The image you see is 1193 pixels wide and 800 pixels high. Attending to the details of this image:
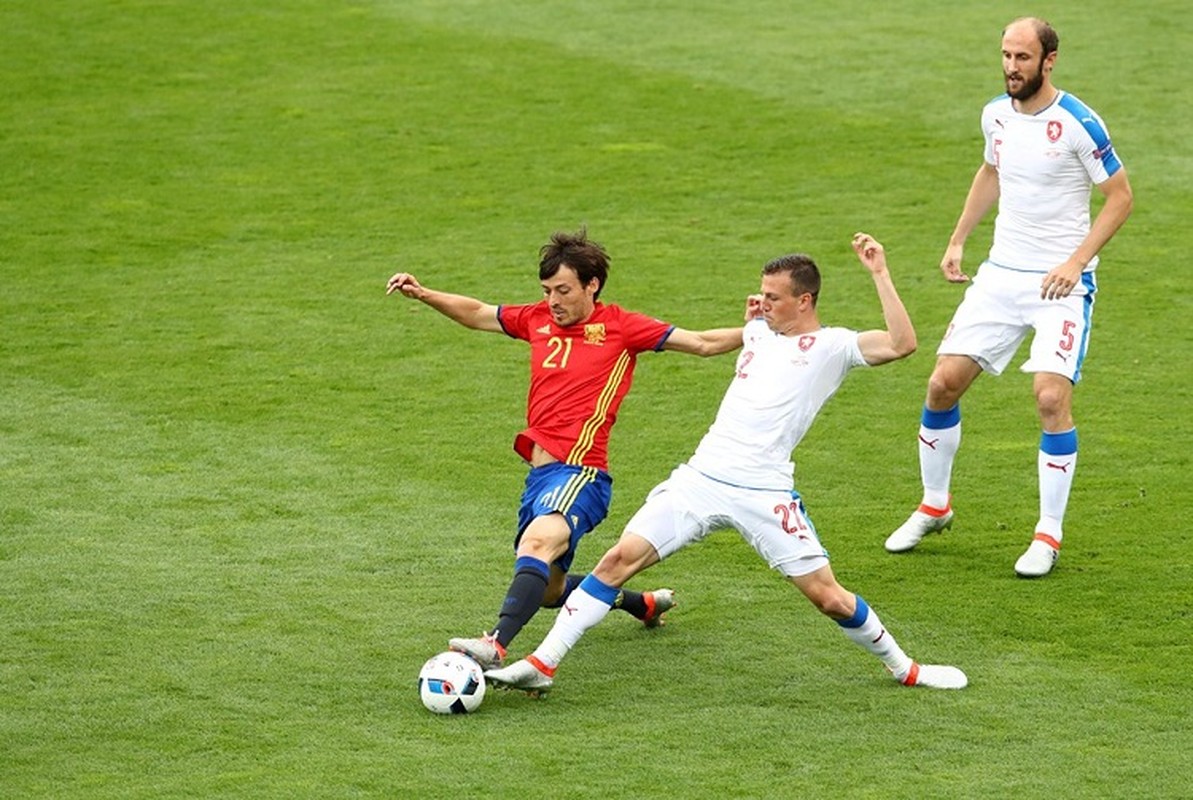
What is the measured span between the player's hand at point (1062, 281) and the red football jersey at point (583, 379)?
1.74m

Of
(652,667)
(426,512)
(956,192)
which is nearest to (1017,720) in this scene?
(652,667)

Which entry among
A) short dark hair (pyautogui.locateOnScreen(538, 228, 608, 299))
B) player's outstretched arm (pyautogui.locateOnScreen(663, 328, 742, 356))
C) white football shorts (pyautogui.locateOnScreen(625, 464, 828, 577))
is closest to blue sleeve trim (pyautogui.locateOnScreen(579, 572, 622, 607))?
white football shorts (pyautogui.locateOnScreen(625, 464, 828, 577))

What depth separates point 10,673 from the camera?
7.25 m

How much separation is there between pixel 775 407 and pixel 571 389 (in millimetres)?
947

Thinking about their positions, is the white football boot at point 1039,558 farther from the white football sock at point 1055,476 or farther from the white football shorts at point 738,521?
the white football shorts at point 738,521

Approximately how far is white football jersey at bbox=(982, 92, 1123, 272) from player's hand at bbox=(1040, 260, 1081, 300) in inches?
15.7

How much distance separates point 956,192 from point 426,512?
707cm

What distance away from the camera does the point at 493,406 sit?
36.6ft

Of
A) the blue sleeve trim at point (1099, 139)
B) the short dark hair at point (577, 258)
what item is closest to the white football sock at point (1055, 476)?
the blue sleeve trim at point (1099, 139)

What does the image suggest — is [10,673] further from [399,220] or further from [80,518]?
[399,220]

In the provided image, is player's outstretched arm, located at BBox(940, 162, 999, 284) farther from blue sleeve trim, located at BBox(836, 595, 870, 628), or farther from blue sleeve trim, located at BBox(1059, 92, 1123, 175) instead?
blue sleeve trim, located at BBox(836, 595, 870, 628)

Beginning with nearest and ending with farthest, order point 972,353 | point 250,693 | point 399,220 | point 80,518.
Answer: point 250,693
point 972,353
point 80,518
point 399,220

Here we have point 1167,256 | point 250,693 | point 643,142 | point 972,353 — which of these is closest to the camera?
point 250,693

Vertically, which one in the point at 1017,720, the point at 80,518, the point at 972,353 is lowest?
the point at 80,518
